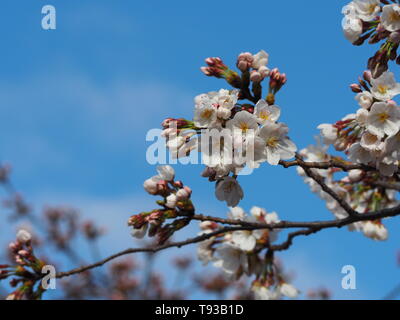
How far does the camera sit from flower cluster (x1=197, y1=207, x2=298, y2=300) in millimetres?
3857

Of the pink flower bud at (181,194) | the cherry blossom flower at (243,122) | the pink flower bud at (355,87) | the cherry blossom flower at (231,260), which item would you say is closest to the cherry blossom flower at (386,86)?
the pink flower bud at (355,87)

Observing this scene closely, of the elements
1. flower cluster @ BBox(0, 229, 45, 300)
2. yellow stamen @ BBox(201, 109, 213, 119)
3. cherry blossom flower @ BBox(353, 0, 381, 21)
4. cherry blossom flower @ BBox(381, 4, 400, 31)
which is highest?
cherry blossom flower @ BBox(353, 0, 381, 21)

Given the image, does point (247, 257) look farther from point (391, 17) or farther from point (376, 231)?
point (391, 17)

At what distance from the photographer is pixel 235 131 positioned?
91.4 inches

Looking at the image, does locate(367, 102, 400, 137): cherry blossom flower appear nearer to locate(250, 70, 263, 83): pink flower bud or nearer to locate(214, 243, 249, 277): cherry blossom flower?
locate(250, 70, 263, 83): pink flower bud

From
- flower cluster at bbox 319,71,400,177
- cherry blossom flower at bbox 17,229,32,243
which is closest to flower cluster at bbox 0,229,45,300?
cherry blossom flower at bbox 17,229,32,243

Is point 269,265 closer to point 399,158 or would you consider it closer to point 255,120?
point 399,158

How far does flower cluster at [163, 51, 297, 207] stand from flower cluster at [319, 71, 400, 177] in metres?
0.43

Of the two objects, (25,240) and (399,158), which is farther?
(25,240)
